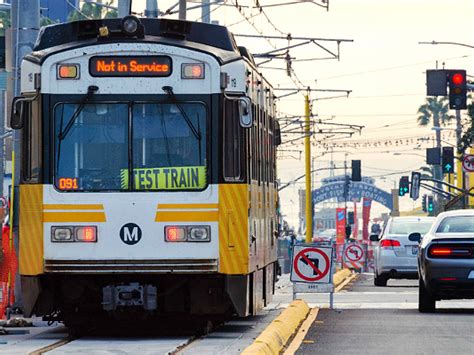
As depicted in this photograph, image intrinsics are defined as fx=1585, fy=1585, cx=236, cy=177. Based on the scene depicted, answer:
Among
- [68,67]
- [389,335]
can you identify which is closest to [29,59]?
[68,67]

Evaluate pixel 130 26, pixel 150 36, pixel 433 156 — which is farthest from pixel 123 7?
pixel 433 156

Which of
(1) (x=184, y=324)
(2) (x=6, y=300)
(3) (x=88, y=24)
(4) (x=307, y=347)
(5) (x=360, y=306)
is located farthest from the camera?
(5) (x=360, y=306)

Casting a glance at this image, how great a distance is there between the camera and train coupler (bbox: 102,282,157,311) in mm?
17094

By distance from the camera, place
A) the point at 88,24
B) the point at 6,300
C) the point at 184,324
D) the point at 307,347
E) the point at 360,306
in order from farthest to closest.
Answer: the point at 360,306 < the point at 6,300 < the point at 184,324 < the point at 88,24 < the point at 307,347

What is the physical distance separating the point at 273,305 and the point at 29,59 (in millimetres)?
8917

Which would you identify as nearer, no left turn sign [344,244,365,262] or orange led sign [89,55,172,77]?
orange led sign [89,55,172,77]

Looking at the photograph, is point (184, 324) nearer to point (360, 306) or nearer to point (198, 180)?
point (198, 180)

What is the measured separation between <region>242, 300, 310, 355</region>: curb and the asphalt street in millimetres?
244

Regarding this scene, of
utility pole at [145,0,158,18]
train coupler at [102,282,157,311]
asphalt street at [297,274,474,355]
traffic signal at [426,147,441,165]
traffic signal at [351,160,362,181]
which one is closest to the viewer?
asphalt street at [297,274,474,355]

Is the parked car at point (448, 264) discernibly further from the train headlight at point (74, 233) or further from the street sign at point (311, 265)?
the train headlight at point (74, 233)

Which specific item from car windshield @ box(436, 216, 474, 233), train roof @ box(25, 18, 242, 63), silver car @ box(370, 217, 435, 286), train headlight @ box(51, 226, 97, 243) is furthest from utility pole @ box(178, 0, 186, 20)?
train headlight @ box(51, 226, 97, 243)

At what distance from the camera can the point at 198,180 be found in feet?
56.2

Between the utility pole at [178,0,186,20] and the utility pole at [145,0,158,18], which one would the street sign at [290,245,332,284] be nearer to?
the utility pole at [145,0,158,18]

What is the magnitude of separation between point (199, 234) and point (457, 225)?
21.9 ft
